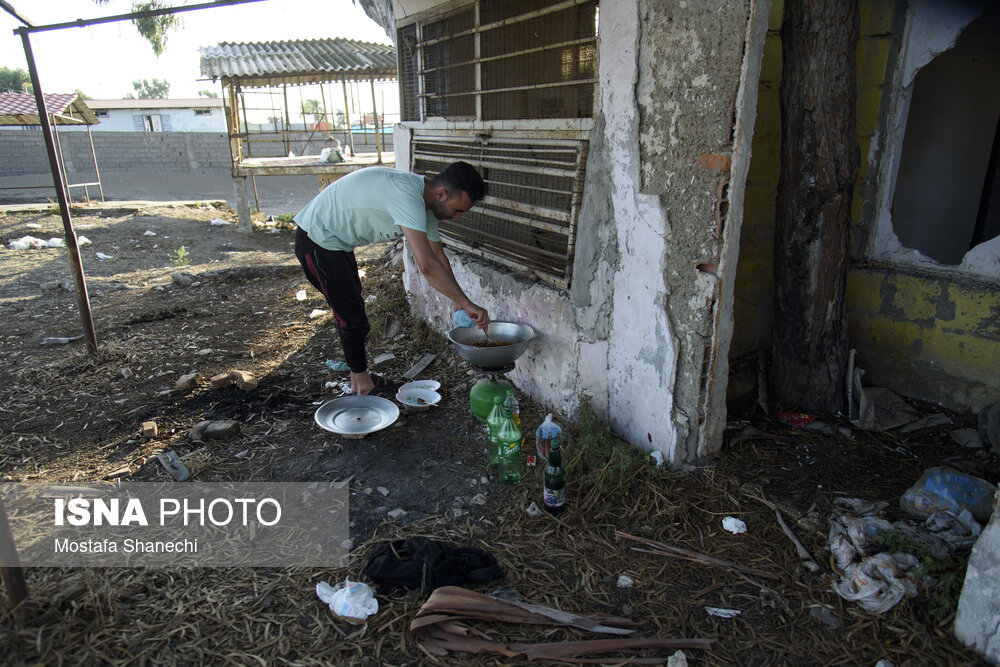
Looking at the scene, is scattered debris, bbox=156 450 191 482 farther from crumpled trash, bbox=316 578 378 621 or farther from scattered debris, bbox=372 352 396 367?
scattered debris, bbox=372 352 396 367

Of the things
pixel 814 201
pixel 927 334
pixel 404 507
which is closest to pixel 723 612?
pixel 404 507

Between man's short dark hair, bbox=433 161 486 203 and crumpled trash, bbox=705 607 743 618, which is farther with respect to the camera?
man's short dark hair, bbox=433 161 486 203

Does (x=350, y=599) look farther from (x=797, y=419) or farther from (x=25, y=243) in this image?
(x=25, y=243)

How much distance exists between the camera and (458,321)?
4.02 m

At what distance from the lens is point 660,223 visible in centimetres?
295

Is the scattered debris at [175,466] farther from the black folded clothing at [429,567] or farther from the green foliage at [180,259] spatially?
the green foliage at [180,259]

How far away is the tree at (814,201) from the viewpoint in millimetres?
3043

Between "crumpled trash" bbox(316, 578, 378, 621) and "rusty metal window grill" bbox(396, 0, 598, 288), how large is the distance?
2121mm

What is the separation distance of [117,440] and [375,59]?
413 inches

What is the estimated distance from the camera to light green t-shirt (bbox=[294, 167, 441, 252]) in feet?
11.6

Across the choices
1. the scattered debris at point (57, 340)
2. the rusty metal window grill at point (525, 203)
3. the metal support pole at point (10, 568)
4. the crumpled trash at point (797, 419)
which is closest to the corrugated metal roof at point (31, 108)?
the scattered debris at point (57, 340)

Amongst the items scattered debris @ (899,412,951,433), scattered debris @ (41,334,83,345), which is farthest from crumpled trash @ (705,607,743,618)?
scattered debris @ (41,334,83,345)

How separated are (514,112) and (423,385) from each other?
2.10 meters

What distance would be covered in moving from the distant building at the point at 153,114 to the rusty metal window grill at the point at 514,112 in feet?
95.8
